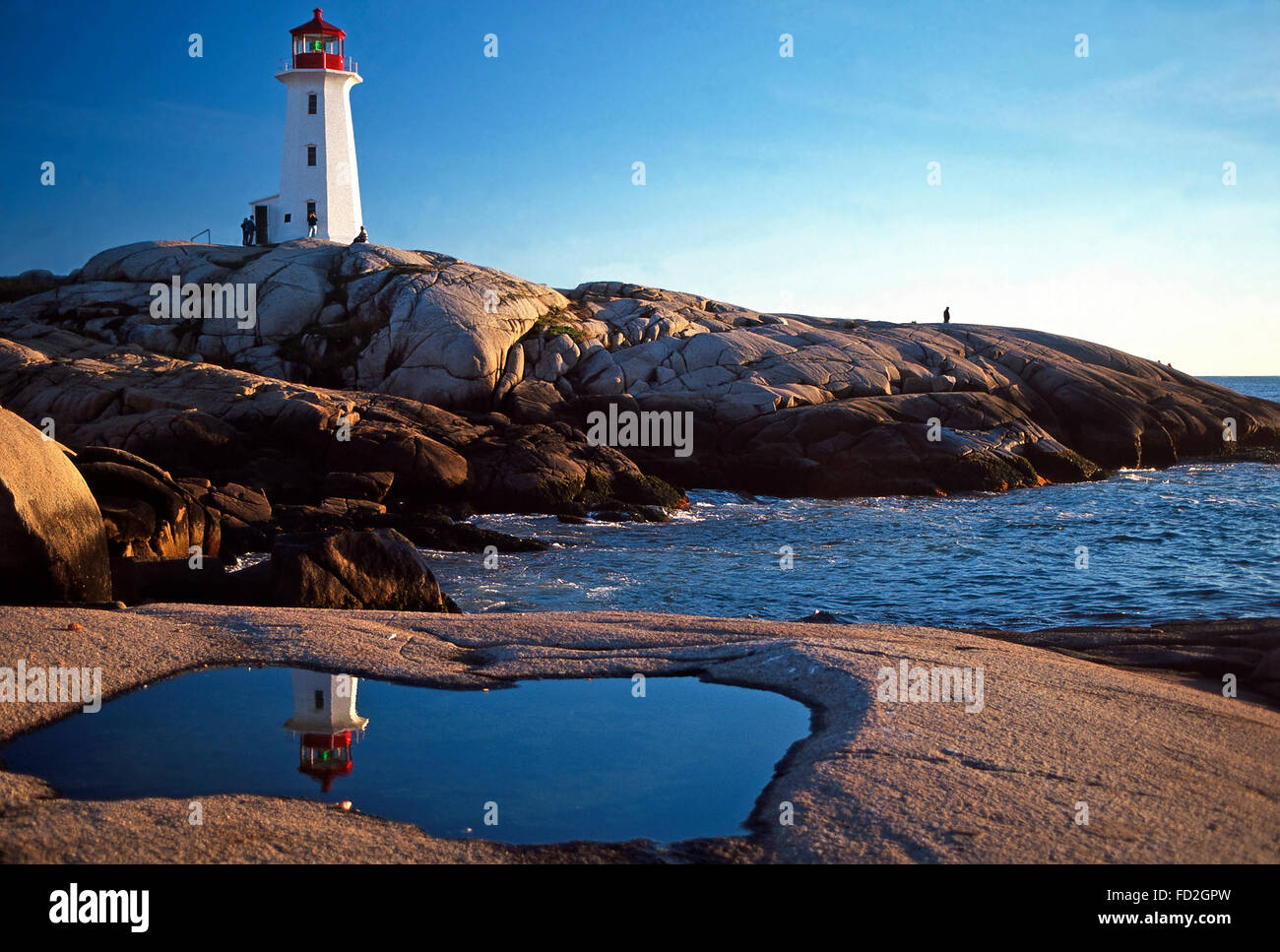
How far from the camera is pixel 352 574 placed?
14602 mm

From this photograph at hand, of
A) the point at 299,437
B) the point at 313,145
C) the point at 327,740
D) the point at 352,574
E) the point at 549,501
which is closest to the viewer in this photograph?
the point at 327,740

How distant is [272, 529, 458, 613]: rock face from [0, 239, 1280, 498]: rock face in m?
14.3

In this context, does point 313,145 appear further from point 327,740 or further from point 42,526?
point 327,740

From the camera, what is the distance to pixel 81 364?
113 feet

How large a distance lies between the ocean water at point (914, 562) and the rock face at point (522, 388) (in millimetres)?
2698

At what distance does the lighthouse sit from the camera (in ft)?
175

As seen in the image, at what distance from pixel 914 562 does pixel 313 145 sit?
137ft

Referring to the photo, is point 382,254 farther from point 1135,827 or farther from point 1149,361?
point 1135,827

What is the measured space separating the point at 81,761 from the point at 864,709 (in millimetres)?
5938

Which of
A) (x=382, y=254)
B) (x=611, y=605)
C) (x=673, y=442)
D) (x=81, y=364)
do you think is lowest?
(x=611, y=605)

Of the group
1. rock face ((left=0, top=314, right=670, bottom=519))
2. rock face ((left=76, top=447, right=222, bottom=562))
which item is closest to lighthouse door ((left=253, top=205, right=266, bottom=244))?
rock face ((left=0, top=314, right=670, bottom=519))

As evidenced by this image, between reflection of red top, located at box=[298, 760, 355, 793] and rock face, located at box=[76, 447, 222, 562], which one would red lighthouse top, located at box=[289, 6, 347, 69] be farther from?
reflection of red top, located at box=[298, 760, 355, 793]

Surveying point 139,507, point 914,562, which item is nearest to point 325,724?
point 139,507
